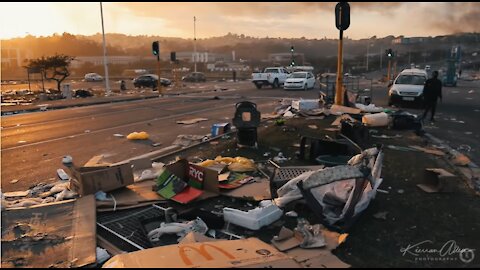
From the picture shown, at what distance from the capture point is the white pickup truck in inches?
1294

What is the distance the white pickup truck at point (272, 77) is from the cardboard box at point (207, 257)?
2978cm


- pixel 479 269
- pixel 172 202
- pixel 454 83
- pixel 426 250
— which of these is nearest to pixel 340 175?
pixel 426 250

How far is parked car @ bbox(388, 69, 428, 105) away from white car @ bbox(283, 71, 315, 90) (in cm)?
1018

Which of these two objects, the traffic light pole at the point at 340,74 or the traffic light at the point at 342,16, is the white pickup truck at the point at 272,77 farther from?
the traffic light at the point at 342,16

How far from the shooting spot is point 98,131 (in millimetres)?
12898

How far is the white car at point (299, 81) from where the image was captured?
96.3ft

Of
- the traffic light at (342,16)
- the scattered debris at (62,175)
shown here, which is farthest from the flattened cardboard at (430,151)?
the scattered debris at (62,175)

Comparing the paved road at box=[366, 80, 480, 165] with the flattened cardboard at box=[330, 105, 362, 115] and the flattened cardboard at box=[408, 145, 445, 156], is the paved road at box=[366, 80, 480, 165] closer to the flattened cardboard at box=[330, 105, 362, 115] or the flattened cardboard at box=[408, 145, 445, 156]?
the flattened cardboard at box=[408, 145, 445, 156]

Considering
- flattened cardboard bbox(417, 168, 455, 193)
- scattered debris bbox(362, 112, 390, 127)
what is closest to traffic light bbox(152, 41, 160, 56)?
scattered debris bbox(362, 112, 390, 127)

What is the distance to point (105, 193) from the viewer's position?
5621mm

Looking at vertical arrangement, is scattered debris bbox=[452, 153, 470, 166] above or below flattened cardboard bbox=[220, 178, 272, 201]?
below

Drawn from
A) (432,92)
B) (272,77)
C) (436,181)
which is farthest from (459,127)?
(272,77)

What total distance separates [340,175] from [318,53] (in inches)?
5213

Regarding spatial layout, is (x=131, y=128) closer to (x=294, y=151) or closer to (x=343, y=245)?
(x=294, y=151)
